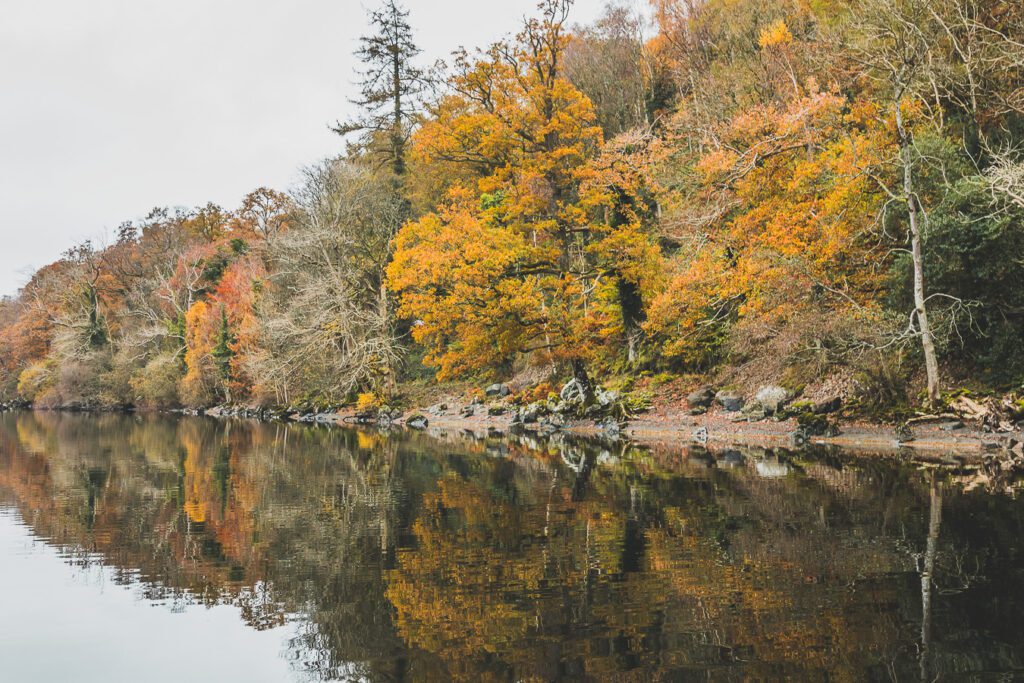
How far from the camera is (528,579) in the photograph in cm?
768

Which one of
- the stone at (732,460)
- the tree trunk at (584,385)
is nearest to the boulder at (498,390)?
the tree trunk at (584,385)

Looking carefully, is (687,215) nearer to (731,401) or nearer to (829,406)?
(731,401)

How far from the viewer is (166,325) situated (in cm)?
5612

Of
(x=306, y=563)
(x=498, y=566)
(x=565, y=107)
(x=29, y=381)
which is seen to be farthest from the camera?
(x=29, y=381)

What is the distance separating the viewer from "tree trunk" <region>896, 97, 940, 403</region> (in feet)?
56.5

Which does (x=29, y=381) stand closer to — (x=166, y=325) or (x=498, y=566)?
(x=166, y=325)

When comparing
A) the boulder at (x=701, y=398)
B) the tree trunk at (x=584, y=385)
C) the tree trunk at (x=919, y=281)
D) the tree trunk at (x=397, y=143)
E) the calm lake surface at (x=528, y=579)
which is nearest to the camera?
the calm lake surface at (x=528, y=579)

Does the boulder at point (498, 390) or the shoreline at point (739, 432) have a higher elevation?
the boulder at point (498, 390)

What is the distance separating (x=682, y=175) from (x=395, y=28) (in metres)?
25.3

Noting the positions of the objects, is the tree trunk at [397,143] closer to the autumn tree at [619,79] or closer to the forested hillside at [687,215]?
the forested hillside at [687,215]

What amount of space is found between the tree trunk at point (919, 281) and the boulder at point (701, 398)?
7.15m

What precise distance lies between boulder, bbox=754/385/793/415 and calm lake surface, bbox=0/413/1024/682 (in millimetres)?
6407

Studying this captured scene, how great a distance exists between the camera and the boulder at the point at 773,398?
21.6m

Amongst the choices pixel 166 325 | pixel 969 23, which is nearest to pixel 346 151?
pixel 166 325
